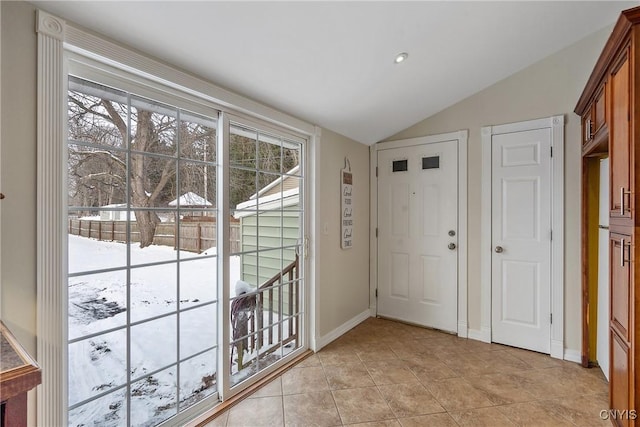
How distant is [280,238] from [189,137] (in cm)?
107

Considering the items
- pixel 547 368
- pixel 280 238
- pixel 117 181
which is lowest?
pixel 547 368

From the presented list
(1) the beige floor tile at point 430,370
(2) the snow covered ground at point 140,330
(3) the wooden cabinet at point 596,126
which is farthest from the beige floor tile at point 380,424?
(3) the wooden cabinet at point 596,126

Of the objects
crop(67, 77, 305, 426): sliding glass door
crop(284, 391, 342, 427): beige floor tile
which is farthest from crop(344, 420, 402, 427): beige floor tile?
crop(67, 77, 305, 426): sliding glass door

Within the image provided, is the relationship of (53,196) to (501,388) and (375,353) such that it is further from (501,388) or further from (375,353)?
(501,388)

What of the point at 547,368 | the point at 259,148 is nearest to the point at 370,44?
the point at 259,148

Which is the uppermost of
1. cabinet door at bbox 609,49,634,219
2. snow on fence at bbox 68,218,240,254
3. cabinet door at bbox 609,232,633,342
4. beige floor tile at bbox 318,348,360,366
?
cabinet door at bbox 609,49,634,219

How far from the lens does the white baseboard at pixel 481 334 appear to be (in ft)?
9.80

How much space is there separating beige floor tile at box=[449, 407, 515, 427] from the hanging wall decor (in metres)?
1.72

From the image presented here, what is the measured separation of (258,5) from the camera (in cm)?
148

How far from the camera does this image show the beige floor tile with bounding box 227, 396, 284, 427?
6.03 feet

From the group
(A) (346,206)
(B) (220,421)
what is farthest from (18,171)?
(A) (346,206)

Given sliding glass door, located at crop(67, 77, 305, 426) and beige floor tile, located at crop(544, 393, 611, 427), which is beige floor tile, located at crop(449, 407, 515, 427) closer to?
beige floor tile, located at crop(544, 393, 611, 427)

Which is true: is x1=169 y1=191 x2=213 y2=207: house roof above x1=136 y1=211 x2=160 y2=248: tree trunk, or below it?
above

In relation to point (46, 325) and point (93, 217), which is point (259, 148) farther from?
point (46, 325)
